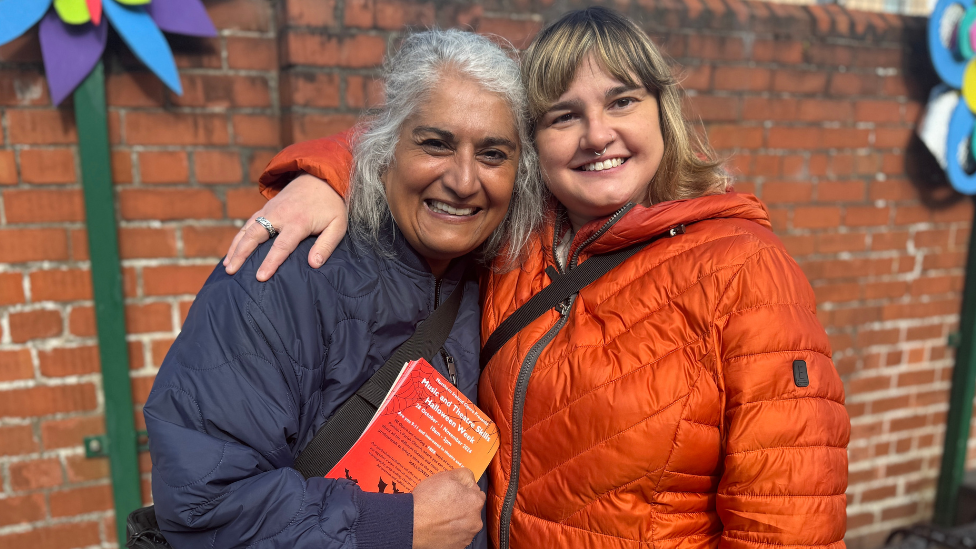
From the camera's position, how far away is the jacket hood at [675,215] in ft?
4.22

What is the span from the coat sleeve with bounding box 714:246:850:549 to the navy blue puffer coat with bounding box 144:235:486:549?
621 millimetres

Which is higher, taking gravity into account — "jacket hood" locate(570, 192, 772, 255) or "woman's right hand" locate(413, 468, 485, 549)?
"jacket hood" locate(570, 192, 772, 255)

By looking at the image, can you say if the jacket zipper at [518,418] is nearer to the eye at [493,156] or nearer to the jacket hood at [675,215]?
the jacket hood at [675,215]

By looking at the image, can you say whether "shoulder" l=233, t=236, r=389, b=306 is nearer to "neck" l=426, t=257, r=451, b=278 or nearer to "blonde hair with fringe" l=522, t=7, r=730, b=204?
"neck" l=426, t=257, r=451, b=278

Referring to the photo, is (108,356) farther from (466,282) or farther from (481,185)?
(481,185)

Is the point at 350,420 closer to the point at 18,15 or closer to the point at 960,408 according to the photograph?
the point at 18,15

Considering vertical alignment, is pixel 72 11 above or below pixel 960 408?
above

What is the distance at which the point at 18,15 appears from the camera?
1.78 meters

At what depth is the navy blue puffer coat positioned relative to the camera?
3.57ft

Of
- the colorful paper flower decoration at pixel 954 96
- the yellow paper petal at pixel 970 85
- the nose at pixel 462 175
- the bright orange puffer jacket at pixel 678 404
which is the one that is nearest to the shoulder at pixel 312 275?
the nose at pixel 462 175

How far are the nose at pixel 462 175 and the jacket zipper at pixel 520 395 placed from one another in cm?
30

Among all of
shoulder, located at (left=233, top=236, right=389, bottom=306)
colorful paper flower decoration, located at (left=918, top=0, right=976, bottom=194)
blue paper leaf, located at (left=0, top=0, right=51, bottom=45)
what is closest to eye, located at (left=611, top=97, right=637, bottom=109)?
shoulder, located at (left=233, top=236, right=389, bottom=306)

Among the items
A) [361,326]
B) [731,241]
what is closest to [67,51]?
[361,326]

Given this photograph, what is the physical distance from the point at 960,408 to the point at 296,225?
11.0 feet
